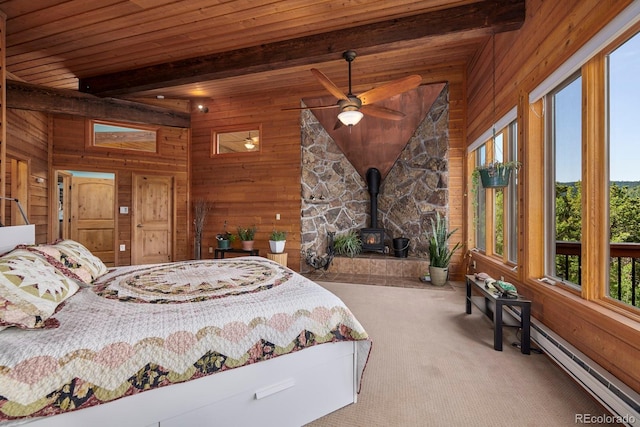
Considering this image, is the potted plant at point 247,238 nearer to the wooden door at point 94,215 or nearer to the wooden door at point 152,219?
the wooden door at point 152,219

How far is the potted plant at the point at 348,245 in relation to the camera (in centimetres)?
509

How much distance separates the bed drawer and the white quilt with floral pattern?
0.13 m

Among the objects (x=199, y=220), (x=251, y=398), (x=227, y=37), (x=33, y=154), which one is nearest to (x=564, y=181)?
(x=251, y=398)

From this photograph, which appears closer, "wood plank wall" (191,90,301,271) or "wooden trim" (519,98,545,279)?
"wooden trim" (519,98,545,279)

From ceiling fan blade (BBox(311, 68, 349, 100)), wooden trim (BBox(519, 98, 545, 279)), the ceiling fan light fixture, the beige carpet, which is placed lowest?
the beige carpet

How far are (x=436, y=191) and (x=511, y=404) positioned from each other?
3368 mm

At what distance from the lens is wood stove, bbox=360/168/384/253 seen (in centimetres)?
511

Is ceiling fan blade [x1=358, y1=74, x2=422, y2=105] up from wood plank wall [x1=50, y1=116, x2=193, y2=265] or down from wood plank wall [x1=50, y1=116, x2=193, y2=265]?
up

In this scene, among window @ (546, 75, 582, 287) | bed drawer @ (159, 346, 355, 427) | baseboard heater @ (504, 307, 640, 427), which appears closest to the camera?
bed drawer @ (159, 346, 355, 427)

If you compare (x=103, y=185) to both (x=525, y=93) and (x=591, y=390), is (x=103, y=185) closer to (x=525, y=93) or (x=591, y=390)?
(x=525, y=93)

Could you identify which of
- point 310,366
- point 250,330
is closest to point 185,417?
point 250,330

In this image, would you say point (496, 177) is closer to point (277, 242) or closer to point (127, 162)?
point (277, 242)

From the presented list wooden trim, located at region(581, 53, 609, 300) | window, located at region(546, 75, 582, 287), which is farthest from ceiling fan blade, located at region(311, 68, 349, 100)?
wooden trim, located at region(581, 53, 609, 300)

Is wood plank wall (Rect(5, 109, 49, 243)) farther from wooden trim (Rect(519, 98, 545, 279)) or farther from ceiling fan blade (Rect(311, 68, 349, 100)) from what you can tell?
wooden trim (Rect(519, 98, 545, 279))
